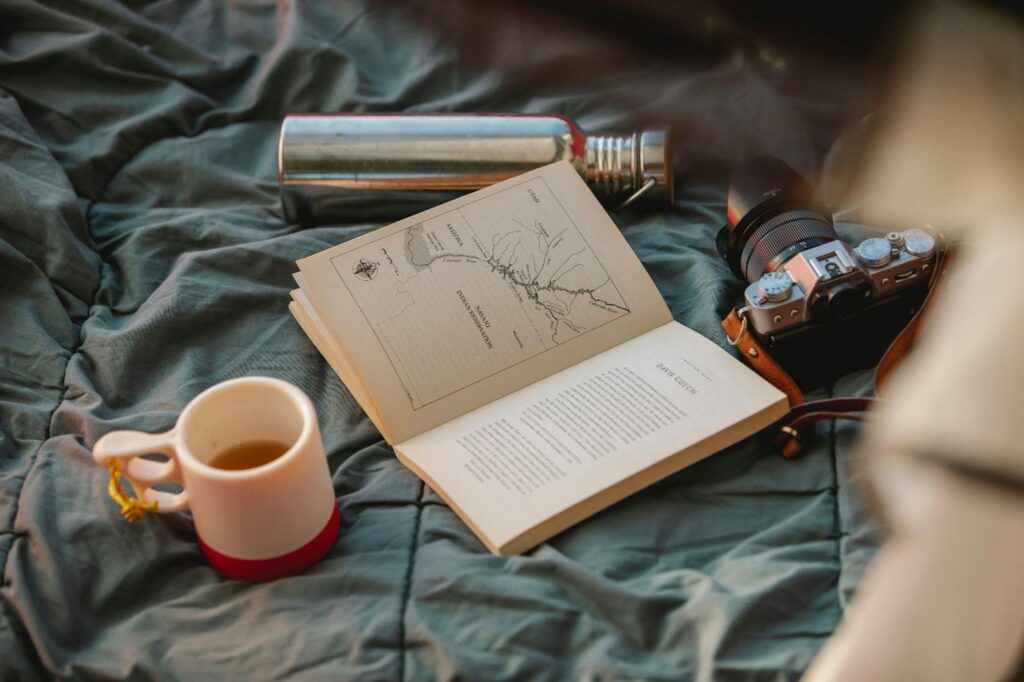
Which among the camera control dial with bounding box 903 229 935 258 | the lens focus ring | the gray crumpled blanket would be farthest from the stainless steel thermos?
the camera control dial with bounding box 903 229 935 258

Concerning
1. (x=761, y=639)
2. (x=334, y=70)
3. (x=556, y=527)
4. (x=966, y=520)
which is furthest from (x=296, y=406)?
(x=334, y=70)

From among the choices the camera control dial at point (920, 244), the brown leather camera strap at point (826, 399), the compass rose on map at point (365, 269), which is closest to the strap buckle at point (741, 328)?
the brown leather camera strap at point (826, 399)

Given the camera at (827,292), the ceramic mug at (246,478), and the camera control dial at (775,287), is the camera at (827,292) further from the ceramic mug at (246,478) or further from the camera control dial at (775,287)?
the ceramic mug at (246,478)

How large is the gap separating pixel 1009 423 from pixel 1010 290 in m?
0.05

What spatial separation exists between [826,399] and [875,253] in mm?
118

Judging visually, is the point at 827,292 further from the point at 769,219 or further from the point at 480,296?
the point at 480,296

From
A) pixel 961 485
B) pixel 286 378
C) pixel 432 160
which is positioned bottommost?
pixel 286 378

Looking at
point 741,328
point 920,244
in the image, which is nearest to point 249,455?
point 741,328

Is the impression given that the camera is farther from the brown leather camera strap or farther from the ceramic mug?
the ceramic mug

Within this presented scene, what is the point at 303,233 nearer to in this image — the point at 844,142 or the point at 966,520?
the point at 844,142

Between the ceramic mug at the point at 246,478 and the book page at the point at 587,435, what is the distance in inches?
4.1

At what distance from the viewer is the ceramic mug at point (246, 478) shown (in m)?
0.64

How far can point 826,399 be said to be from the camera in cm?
79

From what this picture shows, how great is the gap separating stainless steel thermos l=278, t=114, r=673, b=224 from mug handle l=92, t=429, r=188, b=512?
15.2 inches
